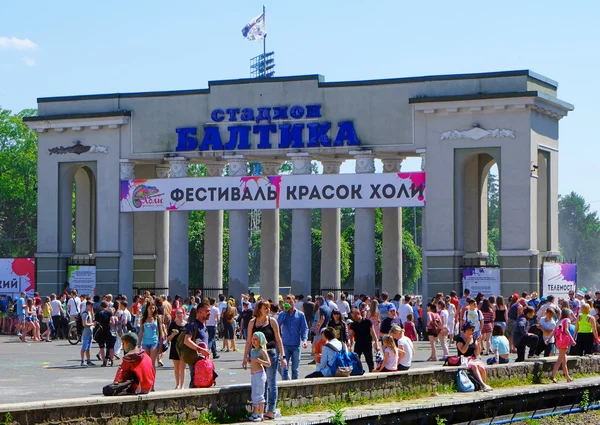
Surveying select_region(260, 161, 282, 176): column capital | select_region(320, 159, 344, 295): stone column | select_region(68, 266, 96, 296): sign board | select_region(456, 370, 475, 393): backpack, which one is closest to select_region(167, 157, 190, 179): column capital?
select_region(260, 161, 282, 176): column capital

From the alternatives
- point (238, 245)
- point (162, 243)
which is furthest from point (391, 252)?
point (162, 243)

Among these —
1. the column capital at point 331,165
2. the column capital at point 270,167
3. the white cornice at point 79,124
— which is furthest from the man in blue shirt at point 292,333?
the white cornice at point 79,124

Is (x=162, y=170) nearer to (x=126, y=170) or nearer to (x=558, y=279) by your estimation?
(x=126, y=170)

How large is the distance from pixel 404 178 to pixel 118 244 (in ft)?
40.4

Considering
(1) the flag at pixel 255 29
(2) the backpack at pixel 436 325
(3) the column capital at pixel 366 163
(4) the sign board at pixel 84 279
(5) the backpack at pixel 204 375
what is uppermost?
(1) the flag at pixel 255 29

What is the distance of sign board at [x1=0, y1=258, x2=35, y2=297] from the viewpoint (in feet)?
172

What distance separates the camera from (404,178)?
154 feet

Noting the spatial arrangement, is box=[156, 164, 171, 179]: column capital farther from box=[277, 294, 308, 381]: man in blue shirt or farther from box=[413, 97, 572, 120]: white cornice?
box=[277, 294, 308, 381]: man in blue shirt

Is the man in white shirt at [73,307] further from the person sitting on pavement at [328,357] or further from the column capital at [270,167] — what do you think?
the person sitting on pavement at [328,357]

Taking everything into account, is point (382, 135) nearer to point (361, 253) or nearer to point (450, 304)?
point (361, 253)

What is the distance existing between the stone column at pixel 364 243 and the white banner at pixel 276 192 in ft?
2.30

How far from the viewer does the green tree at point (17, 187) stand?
97.4 metres

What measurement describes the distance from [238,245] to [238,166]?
3.11 meters

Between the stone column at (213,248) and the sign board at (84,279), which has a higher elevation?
the stone column at (213,248)
